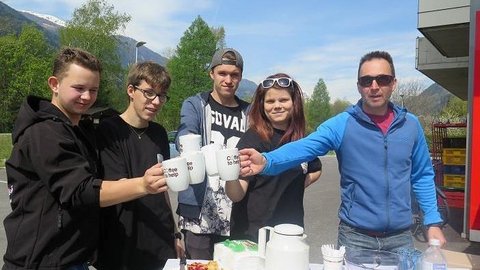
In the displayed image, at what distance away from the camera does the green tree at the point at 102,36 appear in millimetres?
30047

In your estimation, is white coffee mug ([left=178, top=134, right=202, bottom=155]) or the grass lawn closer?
white coffee mug ([left=178, top=134, right=202, bottom=155])

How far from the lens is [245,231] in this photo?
2389mm

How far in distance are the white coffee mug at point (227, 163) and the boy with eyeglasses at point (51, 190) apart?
27cm

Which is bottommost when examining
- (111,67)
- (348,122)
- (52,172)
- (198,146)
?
(52,172)

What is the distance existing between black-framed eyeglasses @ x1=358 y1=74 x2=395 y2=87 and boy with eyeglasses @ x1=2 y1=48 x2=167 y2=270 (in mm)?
1342

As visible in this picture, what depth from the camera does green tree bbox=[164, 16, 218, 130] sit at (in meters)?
27.1

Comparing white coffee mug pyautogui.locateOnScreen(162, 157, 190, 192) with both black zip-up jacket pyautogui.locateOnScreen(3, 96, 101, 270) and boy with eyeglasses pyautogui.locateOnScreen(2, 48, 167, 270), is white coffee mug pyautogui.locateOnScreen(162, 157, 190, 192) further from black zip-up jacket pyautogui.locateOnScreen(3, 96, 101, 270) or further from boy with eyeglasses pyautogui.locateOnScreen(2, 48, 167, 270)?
black zip-up jacket pyautogui.locateOnScreen(3, 96, 101, 270)

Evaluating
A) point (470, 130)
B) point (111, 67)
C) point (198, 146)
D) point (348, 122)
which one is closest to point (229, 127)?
point (348, 122)

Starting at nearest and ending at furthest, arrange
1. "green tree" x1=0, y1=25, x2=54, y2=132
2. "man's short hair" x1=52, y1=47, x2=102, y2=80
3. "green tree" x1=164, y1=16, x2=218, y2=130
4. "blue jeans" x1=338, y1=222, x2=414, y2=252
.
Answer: "man's short hair" x1=52, y1=47, x2=102, y2=80
"blue jeans" x1=338, y1=222, x2=414, y2=252
"green tree" x1=164, y1=16, x2=218, y2=130
"green tree" x1=0, y1=25, x2=54, y2=132

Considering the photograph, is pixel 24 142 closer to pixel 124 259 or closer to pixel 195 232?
pixel 124 259

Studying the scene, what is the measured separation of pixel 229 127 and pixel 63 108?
4.17 feet

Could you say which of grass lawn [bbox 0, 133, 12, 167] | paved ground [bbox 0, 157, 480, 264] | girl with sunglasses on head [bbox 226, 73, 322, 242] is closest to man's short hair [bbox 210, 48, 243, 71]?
girl with sunglasses on head [bbox 226, 73, 322, 242]

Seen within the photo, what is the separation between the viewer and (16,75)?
113ft

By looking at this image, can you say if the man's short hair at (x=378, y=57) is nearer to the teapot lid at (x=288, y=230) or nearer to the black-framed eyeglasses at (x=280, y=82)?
the black-framed eyeglasses at (x=280, y=82)
